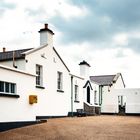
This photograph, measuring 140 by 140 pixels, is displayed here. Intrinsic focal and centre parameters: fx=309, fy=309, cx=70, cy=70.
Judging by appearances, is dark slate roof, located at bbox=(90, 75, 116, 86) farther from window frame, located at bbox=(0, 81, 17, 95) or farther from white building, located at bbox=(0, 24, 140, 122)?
window frame, located at bbox=(0, 81, 17, 95)

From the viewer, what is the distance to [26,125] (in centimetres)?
1759

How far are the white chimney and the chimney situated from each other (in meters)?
10.4

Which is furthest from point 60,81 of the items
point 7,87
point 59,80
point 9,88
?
point 7,87

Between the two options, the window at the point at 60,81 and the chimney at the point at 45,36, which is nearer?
the chimney at the point at 45,36

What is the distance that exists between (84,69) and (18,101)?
18568 millimetres

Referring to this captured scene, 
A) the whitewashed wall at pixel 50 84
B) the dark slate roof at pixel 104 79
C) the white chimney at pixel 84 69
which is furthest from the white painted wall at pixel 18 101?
the dark slate roof at pixel 104 79

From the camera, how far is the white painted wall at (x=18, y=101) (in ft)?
52.1

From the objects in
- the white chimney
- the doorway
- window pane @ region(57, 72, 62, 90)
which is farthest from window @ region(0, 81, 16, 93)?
the doorway

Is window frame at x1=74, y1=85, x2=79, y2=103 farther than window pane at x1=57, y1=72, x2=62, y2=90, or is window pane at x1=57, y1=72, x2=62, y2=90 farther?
window frame at x1=74, y1=85, x2=79, y2=103

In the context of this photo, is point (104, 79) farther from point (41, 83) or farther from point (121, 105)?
point (41, 83)

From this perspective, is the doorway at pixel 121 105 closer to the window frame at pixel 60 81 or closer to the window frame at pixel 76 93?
the window frame at pixel 76 93

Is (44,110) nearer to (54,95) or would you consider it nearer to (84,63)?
(54,95)

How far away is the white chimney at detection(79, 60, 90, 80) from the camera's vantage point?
115ft

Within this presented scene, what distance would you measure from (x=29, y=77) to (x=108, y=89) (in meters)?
23.7
